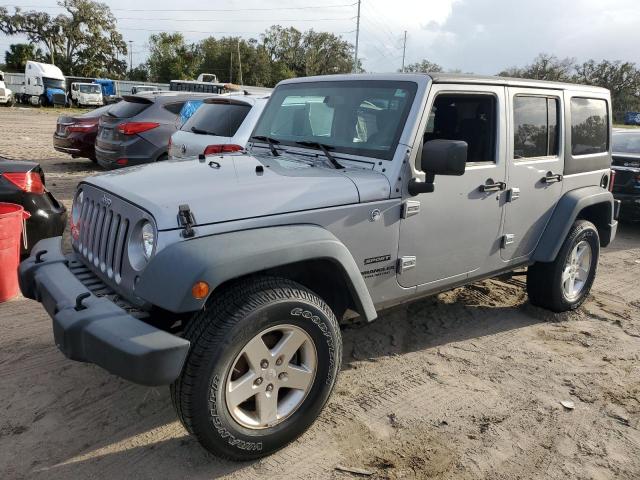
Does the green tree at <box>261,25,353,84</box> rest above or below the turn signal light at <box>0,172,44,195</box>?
above

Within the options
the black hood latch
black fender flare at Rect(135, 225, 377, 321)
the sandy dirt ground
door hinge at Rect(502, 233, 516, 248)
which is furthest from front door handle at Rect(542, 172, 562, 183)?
the black hood latch

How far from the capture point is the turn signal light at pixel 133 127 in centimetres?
912

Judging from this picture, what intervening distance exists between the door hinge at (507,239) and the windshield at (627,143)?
5.94 metres

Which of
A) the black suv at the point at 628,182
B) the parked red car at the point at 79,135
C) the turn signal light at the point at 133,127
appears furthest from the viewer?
the parked red car at the point at 79,135

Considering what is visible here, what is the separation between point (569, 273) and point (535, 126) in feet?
4.79

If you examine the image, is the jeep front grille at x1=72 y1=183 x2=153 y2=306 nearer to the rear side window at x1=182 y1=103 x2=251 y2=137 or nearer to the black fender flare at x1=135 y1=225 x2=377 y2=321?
the black fender flare at x1=135 y1=225 x2=377 y2=321

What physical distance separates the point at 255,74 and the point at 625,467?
6714cm

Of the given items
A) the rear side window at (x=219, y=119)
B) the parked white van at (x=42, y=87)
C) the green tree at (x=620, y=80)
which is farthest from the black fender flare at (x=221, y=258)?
the green tree at (x=620, y=80)

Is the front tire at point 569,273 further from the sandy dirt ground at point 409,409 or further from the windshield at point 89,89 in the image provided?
the windshield at point 89,89

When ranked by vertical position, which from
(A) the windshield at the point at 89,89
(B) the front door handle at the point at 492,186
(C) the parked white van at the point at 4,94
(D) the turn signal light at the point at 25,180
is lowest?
(D) the turn signal light at the point at 25,180

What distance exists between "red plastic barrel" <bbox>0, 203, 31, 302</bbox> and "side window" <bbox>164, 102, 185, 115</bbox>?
5375mm

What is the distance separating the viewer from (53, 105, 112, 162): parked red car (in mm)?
11484

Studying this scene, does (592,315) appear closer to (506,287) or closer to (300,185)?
(506,287)

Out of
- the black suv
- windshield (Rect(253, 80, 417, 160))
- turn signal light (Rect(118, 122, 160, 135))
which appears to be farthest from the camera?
turn signal light (Rect(118, 122, 160, 135))
